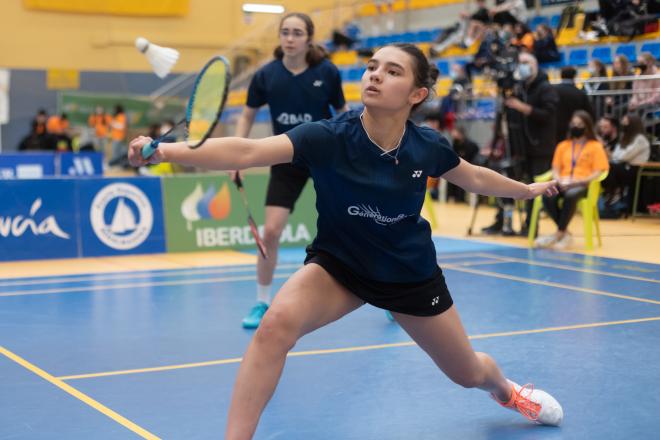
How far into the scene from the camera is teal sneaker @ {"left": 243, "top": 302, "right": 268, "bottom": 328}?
667 cm

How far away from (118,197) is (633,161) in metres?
8.08

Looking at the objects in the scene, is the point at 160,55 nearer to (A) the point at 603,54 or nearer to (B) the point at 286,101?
(B) the point at 286,101

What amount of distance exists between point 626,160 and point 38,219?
885cm

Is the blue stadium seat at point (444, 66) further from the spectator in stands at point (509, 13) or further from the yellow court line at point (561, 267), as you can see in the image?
the yellow court line at point (561, 267)

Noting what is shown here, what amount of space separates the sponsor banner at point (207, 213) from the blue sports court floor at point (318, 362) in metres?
1.81

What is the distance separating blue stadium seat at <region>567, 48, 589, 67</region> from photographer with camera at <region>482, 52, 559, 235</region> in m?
5.92

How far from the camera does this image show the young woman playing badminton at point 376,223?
3.60 metres

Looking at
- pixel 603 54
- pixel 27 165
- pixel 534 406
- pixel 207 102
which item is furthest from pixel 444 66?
pixel 207 102

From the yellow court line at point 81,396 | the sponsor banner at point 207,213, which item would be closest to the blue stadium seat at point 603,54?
the sponsor banner at point 207,213

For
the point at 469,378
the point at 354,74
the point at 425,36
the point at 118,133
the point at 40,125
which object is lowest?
the point at 118,133

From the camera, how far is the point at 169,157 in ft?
10.1

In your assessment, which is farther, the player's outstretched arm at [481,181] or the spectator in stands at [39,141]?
the spectator in stands at [39,141]

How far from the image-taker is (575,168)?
11.5 meters

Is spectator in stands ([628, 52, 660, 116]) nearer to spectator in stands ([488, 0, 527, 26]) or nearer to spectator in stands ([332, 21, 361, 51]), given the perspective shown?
spectator in stands ([488, 0, 527, 26])
